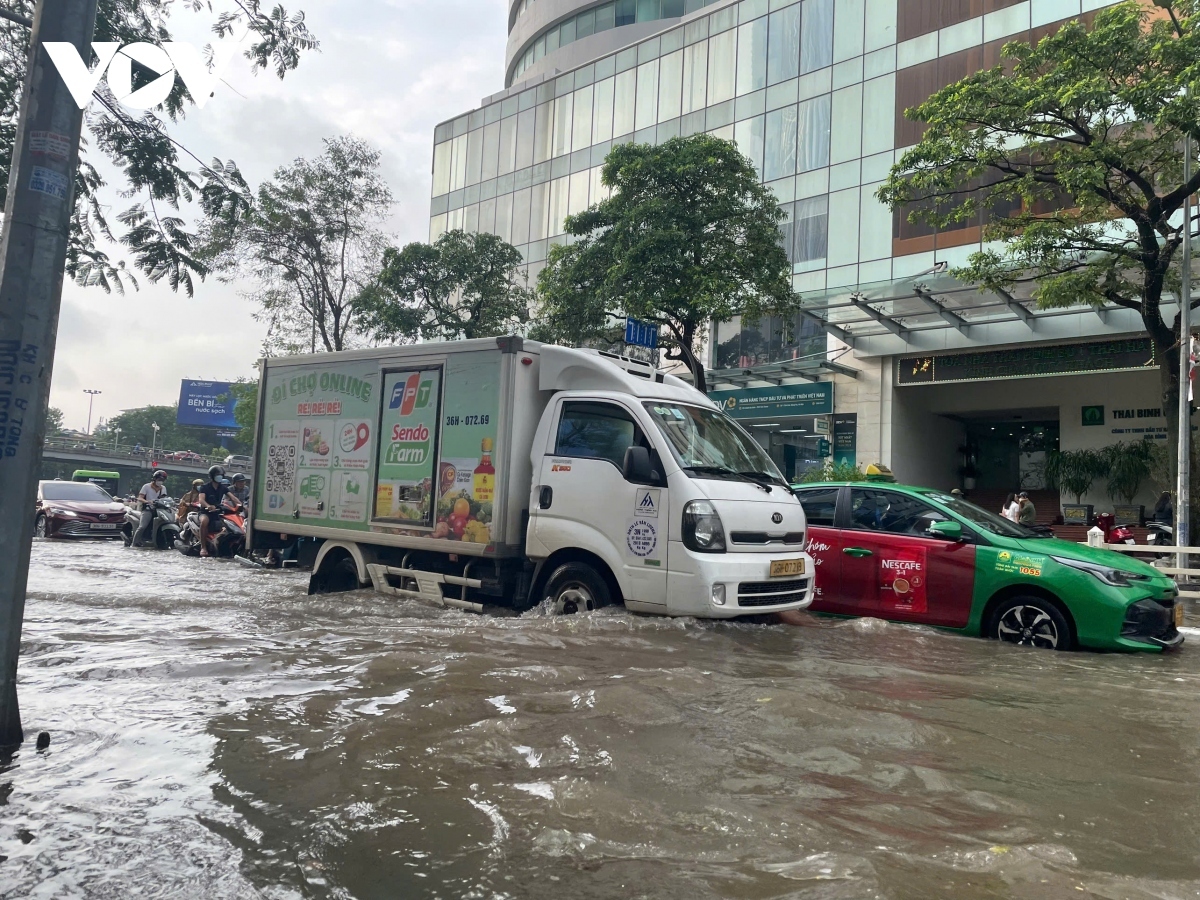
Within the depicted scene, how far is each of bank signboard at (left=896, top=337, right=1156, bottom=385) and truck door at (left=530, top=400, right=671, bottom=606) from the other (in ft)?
57.5

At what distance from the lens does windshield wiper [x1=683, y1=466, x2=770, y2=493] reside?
6.74m

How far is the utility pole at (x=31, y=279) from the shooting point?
340cm

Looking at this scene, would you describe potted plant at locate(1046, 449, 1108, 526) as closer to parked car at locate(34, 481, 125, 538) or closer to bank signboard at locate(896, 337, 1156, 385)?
bank signboard at locate(896, 337, 1156, 385)

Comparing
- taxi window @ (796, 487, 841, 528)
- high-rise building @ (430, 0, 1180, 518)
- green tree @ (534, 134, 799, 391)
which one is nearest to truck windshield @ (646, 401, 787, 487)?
taxi window @ (796, 487, 841, 528)

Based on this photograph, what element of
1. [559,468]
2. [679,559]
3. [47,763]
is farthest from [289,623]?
[47,763]

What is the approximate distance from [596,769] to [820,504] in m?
5.31

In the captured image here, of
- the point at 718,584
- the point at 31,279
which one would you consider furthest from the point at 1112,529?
the point at 31,279

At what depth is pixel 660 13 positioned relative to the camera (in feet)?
140

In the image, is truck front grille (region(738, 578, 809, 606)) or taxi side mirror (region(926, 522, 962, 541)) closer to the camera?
truck front grille (region(738, 578, 809, 606))

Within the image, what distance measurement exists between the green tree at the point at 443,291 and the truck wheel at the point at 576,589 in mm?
16572

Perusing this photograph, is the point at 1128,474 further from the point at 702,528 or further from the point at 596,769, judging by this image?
the point at 596,769

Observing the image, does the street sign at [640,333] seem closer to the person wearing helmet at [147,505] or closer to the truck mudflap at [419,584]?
the truck mudflap at [419,584]

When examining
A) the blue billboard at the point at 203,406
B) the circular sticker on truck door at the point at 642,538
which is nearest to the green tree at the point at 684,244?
the circular sticker on truck door at the point at 642,538

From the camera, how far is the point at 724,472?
22.8 ft
